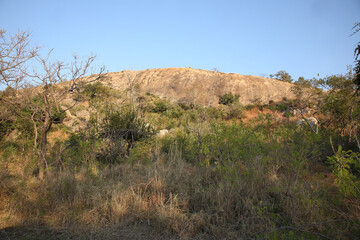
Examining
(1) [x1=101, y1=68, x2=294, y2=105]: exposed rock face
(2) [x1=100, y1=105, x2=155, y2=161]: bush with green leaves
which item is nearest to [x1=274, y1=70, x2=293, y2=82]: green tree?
(1) [x1=101, y1=68, x2=294, y2=105]: exposed rock face

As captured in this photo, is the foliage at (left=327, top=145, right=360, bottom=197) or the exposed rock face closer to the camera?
the foliage at (left=327, top=145, right=360, bottom=197)

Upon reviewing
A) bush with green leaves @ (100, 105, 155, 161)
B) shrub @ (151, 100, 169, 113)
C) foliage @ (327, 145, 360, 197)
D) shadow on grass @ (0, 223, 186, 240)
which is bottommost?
shadow on grass @ (0, 223, 186, 240)

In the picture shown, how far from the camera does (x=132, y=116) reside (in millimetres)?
7484

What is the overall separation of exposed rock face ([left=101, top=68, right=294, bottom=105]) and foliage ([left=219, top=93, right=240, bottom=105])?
0.65 metres

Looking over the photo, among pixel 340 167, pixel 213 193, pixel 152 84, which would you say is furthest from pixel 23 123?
pixel 152 84

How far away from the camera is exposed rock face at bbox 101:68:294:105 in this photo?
24.0 meters

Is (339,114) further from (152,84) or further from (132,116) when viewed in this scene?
(152,84)

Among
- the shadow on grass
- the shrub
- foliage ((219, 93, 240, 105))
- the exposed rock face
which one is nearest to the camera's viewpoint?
the shadow on grass

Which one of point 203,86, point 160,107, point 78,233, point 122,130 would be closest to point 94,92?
point 160,107

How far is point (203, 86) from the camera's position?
26328 mm

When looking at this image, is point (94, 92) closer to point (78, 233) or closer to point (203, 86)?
point (78, 233)

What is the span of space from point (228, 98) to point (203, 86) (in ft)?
13.9

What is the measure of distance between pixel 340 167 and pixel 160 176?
280cm

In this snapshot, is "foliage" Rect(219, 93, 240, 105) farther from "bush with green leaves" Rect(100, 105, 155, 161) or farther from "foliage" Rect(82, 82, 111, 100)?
"bush with green leaves" Rect(100, 105, 155, 161)
